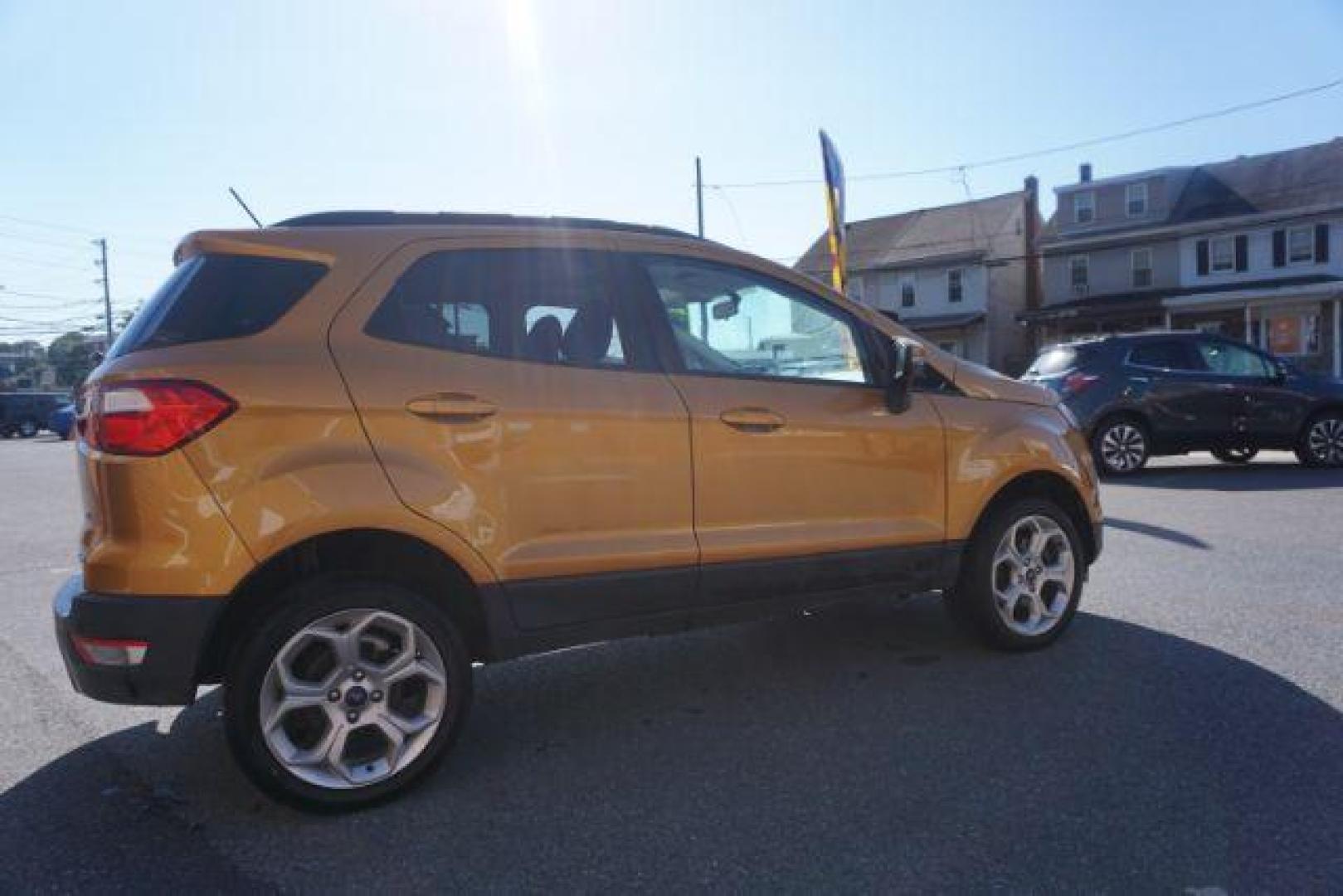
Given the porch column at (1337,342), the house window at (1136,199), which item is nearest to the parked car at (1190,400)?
the porch column at (1337,342)

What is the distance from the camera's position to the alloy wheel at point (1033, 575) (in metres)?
4.38

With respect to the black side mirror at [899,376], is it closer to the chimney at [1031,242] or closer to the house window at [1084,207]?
the house window at [1084,207]

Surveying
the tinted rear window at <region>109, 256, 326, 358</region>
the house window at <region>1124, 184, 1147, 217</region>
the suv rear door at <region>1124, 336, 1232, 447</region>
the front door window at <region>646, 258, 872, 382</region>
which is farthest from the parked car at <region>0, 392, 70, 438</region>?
the front door window at <region>646, 258, 872, 382</region>

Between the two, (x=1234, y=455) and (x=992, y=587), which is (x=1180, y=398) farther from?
(x=992, y=587)

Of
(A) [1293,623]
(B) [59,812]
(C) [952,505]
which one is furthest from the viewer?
(A) [1293,623]

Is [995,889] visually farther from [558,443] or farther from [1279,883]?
[558,443]

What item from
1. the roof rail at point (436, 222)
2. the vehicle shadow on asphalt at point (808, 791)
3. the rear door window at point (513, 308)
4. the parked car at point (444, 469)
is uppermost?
the roof rail at point (436, 222)

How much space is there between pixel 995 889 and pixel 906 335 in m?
2.37

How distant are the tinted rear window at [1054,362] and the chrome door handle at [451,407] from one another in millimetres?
10303

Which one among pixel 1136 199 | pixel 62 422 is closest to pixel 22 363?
pixel 62 422

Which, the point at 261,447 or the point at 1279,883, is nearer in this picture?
the point at 1279,883

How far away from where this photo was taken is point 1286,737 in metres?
3.37

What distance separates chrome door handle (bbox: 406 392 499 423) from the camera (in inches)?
120

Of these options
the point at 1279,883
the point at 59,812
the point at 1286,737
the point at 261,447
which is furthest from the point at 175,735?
the point at 1286,737
